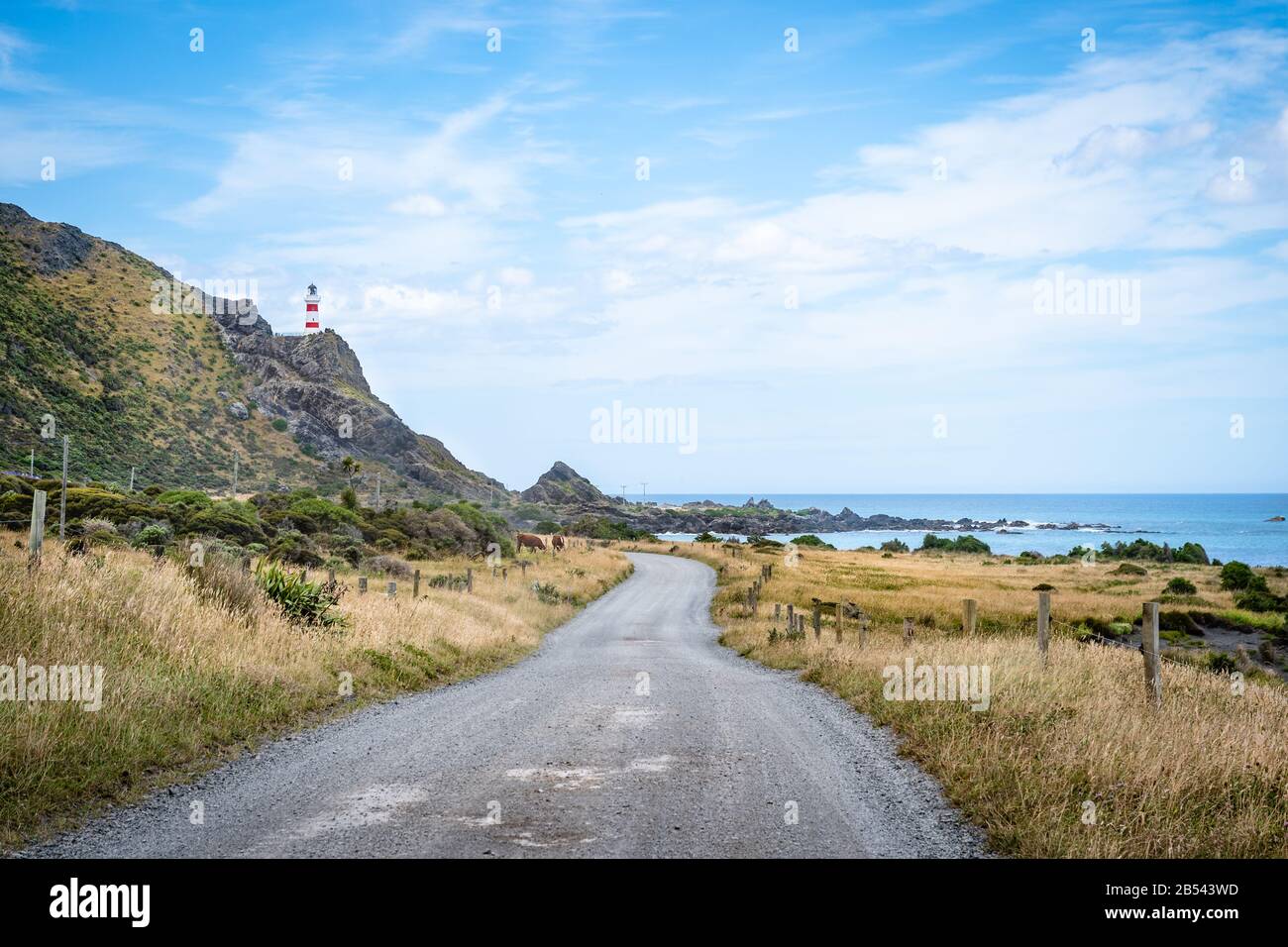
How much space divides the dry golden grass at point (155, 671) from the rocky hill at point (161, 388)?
181 ft

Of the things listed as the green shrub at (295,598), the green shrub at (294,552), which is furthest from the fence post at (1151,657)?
the green shrub at (294,552)

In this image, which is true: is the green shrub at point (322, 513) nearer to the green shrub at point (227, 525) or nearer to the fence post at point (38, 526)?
the green shrub at point (227, 525)

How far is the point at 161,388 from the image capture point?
3578 inches

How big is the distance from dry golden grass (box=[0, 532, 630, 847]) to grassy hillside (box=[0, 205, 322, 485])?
55122 millimetres

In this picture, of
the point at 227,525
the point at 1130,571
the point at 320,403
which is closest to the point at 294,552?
the point at 227,525

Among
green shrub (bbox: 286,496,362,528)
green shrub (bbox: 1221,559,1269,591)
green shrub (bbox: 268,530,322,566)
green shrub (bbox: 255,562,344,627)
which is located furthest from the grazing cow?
green shrub (bbox: 255,562,344,627)

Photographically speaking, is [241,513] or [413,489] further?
[413,489]

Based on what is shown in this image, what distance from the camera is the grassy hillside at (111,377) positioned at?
231ft

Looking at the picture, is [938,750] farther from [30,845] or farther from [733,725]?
[30,845]

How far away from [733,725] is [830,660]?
231 inches

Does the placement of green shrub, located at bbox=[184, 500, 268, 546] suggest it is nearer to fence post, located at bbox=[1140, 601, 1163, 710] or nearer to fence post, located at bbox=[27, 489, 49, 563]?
fence post, located at bbox=[27, 489, 49, 563]
